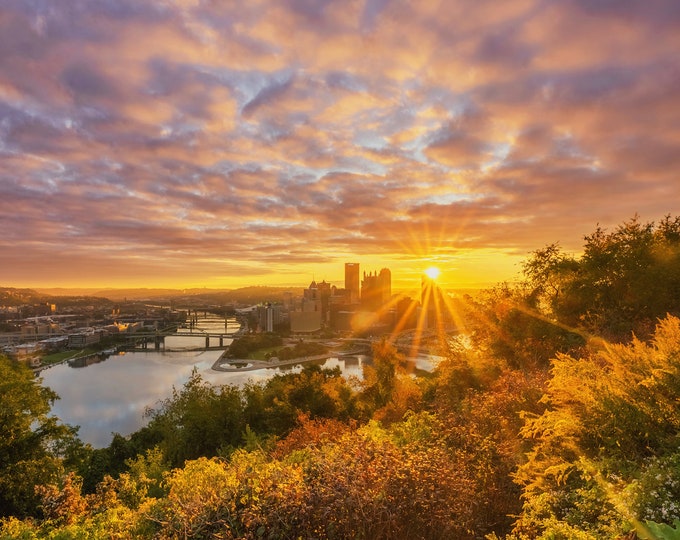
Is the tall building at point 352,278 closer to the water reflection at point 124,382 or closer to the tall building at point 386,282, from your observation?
the tall building at point 386,282

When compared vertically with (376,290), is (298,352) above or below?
below

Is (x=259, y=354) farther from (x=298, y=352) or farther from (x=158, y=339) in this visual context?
(x=158, y=339)

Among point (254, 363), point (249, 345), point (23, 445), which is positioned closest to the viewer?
point (23, 445)

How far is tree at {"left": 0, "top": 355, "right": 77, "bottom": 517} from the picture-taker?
10078mm

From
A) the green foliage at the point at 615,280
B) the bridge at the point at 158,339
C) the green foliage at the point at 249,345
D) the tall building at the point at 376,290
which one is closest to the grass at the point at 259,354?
the green foliage at the point at 249,345

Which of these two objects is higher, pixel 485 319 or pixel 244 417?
pixel 485 319

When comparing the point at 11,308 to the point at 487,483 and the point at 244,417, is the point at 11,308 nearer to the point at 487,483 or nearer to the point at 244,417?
the point at 244,417

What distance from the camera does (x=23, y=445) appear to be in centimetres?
1102

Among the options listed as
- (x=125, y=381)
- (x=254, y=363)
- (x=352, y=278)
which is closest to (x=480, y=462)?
(x=125, y=381)

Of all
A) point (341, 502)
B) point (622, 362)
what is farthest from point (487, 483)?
point (341, 502)

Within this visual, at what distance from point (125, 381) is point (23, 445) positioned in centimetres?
3342

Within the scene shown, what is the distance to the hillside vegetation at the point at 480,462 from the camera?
12.5 feet

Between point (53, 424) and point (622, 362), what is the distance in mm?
14750

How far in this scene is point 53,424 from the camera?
470 inches
